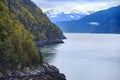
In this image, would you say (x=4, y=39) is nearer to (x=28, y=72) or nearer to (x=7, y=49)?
(x=7, y=49)

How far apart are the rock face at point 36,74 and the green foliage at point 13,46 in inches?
83.0

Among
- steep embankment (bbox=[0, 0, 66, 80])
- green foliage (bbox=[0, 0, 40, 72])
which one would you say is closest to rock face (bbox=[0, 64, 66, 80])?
steep embankment (bbox=[0, 0, 66, 80])

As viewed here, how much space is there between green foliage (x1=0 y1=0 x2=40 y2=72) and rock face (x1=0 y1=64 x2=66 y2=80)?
→ 2.11m

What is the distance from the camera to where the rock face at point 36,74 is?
94.1 metres

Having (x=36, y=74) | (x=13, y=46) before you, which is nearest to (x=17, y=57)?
(x=13, y=46)

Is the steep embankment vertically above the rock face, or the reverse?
the steep embankment

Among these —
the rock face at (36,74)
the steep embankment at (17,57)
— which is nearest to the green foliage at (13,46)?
the steep embankment at (17,57)

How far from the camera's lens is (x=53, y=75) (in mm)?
104188

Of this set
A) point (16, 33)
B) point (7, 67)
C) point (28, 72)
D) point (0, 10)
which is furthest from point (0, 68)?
point (0, 10)

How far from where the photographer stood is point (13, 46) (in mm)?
101000

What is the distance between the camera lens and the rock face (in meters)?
94.1

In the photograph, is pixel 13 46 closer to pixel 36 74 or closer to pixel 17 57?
pixel 17 57

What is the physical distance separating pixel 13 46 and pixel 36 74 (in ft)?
34.6

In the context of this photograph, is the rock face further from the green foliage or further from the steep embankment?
the green foliage
